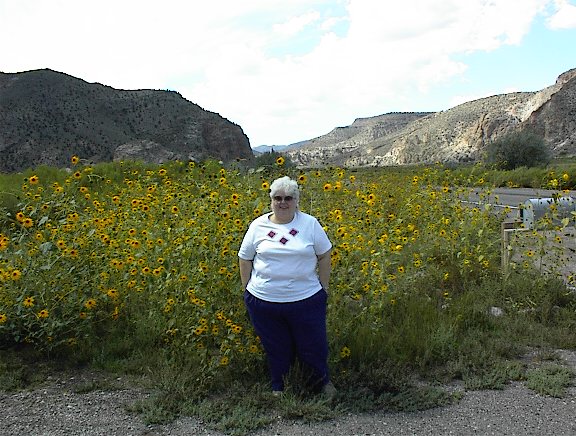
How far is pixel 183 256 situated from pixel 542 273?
400cm

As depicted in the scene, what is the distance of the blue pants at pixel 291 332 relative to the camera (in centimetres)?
414

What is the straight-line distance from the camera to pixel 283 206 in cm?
418

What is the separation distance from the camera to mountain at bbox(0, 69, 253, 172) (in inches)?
1866

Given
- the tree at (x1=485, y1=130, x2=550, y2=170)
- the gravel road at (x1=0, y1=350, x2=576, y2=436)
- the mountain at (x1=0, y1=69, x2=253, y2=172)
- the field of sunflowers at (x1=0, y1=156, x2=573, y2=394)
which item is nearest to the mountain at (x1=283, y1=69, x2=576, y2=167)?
the mountain at (x1=0, y1=69, x2=253, y2=172)

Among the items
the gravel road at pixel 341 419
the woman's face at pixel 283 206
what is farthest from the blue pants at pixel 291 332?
the woman's face at pixel 283 206

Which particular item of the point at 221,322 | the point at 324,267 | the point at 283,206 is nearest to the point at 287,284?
the point at 324,267

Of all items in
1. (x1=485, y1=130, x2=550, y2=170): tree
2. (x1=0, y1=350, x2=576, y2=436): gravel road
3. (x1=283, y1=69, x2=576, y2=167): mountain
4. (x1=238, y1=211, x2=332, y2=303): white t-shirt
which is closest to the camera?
(x1=0, y1=350, x2=576, y2=436): gravel road

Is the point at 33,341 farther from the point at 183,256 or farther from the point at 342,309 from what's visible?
the point at 342,309

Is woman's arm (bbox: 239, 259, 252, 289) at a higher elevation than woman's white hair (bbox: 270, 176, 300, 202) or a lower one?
lower

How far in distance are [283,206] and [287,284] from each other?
53cm

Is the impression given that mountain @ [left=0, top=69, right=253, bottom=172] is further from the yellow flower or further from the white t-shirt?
the white t-shirt

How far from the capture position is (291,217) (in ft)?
13.8

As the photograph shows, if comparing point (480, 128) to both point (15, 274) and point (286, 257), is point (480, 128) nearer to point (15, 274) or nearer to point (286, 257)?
point (286, 257)

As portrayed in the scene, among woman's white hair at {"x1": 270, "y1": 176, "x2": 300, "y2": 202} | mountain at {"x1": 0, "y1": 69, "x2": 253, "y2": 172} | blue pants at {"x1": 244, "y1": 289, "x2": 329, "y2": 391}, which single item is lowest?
blue pants at {"x1": 244, "y1": 289, "x2": 329, "y2": 391}
